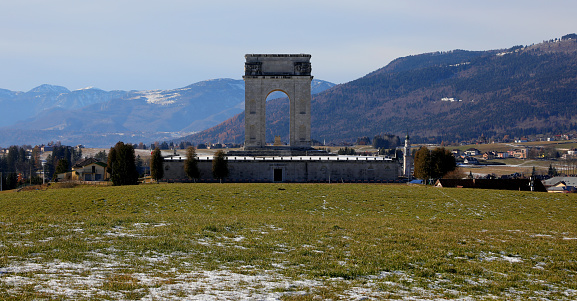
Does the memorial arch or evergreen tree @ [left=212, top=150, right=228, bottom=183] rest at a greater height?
the memorial arch

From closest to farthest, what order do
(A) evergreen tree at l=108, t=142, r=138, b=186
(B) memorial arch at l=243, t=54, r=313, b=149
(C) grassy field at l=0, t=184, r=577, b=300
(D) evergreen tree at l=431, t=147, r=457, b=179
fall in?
(C) grassy field at l=0, t=184, r=577, b=300 < (A) evergreen tree at l=108, t=142, r=138, b=186 < (D) evergreen tree at l=431, t=147, r=457, b=179 < (B) memorial arch at l=243, t=54, r=313, b=149

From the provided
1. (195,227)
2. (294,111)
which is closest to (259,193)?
(195,227)

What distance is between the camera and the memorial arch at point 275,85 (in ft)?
247

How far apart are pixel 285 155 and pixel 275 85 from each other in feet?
35.8

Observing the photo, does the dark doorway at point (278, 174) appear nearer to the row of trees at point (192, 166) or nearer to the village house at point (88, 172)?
the row of trees at point (192, 166)

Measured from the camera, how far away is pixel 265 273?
49.3 feet

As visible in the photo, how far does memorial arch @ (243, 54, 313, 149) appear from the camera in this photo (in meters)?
75.2

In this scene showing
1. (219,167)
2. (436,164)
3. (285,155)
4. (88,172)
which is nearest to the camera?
(219,167)

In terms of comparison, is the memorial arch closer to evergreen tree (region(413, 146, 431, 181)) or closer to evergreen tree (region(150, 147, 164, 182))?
evergreen tree (region(150, 147, 164, 182))

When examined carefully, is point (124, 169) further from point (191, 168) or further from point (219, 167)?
point (219, 167)

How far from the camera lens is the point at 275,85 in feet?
247

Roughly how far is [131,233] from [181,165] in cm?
4478

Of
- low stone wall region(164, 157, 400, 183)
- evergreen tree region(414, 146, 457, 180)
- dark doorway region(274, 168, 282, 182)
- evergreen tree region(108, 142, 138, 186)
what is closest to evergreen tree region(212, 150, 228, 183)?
low stone wall region(164, 157, 400, 183)

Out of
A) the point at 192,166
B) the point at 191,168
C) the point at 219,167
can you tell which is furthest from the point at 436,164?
the point at 191,168
